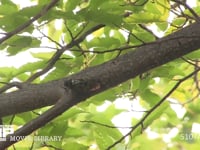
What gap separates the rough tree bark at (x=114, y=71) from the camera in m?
0.86

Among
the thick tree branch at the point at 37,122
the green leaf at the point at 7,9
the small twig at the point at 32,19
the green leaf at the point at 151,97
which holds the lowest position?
the thick tree branch at the point at 37,122

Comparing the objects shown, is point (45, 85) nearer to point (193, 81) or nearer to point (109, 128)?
point (109, 128)

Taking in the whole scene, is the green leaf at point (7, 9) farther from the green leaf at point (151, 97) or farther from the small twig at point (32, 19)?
the green leaf at point (151, 97)

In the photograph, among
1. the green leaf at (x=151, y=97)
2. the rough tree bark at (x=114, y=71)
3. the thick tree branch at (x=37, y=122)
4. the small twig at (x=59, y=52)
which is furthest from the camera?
the green leaf at (x=151, y=97)

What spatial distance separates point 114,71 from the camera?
0.88m

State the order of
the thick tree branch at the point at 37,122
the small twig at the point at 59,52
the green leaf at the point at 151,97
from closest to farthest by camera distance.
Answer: the thick tree branch at the point at 37,122 → the small twig at the point at 59,52 → the green leaf at the point at 151,97

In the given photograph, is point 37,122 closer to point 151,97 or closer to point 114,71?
point 114,71

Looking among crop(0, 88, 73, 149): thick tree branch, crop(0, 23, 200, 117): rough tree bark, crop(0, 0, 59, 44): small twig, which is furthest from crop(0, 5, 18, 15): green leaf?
crop(0, 88, 73, 149): thick tree branch

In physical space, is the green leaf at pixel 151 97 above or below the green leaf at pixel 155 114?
above

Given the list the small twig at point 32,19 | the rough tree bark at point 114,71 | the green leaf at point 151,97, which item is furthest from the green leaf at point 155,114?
the small twig at point 32,19

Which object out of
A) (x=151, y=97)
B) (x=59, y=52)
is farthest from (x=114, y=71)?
(x=151, y=97)

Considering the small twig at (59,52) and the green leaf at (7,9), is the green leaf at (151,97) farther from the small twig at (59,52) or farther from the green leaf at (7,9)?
the green leaf at (7,9)

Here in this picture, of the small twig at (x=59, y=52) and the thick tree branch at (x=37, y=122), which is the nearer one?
the thick tree branch at (x=37, y=122)

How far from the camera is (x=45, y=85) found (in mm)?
887
